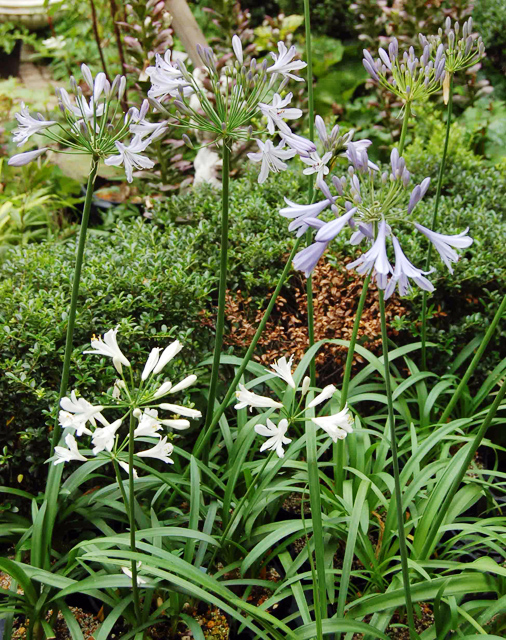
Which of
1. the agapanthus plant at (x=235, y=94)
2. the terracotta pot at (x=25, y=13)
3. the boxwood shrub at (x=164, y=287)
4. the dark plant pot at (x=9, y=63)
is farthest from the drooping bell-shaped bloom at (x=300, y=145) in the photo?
the terracotta pot at (x=25, y=13)

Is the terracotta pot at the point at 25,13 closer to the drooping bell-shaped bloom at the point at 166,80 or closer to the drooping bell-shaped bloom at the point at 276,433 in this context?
the drooping bell-shaped bloom at the point at 166,80

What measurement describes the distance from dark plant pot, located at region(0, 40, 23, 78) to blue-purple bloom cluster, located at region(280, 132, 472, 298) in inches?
281

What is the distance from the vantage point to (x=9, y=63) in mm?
7387

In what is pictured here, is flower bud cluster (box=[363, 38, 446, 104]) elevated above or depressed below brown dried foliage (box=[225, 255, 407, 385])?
above

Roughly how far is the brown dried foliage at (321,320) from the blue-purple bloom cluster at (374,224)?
1323mm

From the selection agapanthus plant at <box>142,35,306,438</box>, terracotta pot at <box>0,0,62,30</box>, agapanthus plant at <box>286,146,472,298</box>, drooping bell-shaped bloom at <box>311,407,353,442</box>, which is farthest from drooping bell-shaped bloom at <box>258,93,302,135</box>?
terracotta pot at <box>0,0,62,30</box>

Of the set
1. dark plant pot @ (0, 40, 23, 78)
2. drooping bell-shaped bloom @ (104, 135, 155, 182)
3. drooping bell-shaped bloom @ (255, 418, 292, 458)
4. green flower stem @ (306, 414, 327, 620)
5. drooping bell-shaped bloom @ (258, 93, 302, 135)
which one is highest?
dark plant pot @ (0, 40, 23, 78)

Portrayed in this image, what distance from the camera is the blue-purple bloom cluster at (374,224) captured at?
1105 mm

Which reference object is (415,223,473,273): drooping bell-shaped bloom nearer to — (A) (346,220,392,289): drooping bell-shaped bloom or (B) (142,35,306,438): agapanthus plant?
(A) (346,220,392,289): drooping bell-shaped bloom

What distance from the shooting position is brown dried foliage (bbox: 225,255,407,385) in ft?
8.57

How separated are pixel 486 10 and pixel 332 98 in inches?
65.6

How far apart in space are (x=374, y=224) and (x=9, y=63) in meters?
7.35

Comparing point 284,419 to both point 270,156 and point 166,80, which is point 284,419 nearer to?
point 270,156

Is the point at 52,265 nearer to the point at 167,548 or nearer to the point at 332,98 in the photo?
the point at 167,548
